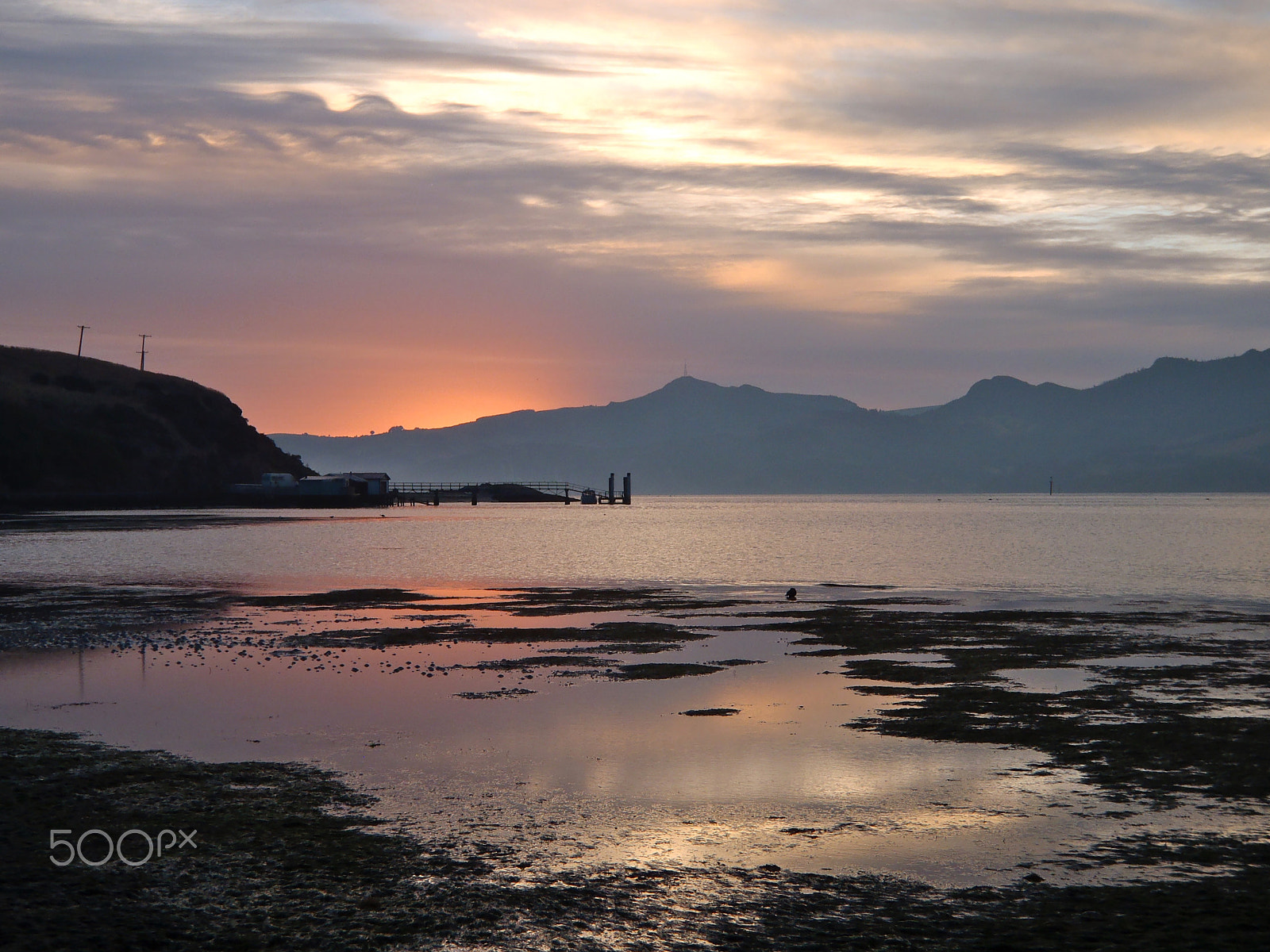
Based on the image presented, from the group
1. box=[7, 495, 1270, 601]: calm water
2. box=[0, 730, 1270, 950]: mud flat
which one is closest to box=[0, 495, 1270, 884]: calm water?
box=[0, 730, 1270, 950]: mud flat

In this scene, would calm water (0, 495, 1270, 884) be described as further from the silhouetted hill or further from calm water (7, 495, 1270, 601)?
the silhouetted hill

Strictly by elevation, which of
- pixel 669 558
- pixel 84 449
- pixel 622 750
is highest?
pixel 84 449

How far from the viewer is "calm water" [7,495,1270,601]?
5309 cm

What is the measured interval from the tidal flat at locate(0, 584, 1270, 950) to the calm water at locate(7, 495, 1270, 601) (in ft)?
76.5

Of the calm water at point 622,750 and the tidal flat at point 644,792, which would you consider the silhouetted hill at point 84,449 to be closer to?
the calm water at point 622,750

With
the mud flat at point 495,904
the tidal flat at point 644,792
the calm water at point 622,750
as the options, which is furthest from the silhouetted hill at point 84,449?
the mud flat at point 495,904

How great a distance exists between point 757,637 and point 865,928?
2184 cm

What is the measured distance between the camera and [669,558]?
74.9 m

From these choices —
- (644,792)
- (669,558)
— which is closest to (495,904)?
(644,792)

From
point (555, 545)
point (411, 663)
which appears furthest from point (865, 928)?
point (555, 545)

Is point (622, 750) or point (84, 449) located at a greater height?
point (84, 449)

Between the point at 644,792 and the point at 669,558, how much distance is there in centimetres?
6015

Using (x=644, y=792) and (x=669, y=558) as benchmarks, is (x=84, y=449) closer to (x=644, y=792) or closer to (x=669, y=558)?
(x=669, y=558)

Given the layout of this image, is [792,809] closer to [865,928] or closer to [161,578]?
[865,928]
